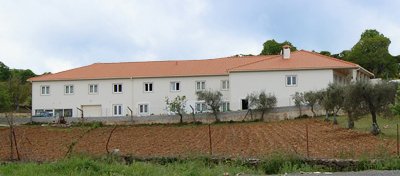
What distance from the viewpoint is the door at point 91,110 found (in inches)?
2466

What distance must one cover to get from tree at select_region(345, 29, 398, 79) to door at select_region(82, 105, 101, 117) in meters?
43.5

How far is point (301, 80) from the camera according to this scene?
56250 mm

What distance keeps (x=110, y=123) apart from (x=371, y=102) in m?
32.6

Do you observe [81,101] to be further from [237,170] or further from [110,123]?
[237,170]

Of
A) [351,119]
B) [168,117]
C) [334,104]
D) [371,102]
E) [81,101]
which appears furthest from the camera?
[81,101]

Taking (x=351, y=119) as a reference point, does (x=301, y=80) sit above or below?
above

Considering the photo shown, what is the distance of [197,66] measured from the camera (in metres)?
64.0

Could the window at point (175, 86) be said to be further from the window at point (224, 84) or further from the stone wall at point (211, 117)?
the stone wall at point (211, 117)

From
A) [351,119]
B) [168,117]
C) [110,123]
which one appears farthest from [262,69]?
[351,119]

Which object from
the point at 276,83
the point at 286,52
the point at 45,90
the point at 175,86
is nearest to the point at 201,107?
the point at 175,86

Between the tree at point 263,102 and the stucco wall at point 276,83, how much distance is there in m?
2.33

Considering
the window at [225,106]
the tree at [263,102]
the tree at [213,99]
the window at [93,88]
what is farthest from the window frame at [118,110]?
the tree at [263,102]

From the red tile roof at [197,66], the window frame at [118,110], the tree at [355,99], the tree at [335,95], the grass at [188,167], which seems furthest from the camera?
the window frame at [118,110]

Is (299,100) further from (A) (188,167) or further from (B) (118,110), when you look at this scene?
(A) (188,167)
